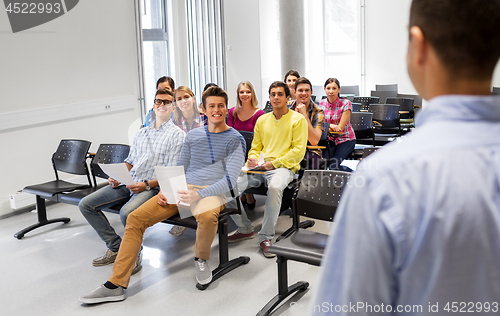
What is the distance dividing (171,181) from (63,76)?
9.60 feet

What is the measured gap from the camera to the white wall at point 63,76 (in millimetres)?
4758

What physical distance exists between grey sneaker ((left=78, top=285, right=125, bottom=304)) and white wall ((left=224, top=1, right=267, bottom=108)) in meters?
5.53

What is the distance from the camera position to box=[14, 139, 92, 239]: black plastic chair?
13.6 ft

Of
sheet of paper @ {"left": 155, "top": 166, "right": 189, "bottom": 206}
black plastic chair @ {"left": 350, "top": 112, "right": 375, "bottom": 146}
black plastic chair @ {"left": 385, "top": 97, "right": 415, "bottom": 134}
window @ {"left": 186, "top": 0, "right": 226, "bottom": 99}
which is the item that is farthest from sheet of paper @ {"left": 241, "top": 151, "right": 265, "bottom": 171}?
window @ {"left": 186, "top": 0, "right": 226, "bottom": 99}

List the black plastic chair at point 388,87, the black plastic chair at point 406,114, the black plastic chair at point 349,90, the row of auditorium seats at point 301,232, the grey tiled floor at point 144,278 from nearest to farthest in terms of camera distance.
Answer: the row of auditorium seats at point 301,232, the grey tiled floor at point 144,278, the black plastic chair at point 406,114, the black plastic chair at point 349,90, the black plastic chair at point 388,87

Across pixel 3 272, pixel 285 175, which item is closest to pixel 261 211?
Answer: pixel 285 175

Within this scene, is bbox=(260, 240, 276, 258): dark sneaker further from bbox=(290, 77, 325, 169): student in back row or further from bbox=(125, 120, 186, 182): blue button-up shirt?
bbox=(290, 77, 325, 169): student in back row

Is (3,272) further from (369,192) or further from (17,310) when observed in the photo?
(369,192)

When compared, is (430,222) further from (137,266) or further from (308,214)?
(137,266)

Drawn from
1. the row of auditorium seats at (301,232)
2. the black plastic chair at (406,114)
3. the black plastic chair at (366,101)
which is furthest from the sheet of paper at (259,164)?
the black plastic chair at (366,101)

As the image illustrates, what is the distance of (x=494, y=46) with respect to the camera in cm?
64

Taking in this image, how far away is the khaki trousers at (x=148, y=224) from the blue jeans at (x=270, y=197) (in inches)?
19.5

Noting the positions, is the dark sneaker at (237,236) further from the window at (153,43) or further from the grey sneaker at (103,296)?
the window at (153,43)

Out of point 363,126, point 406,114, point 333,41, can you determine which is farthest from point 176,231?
point 333,41
